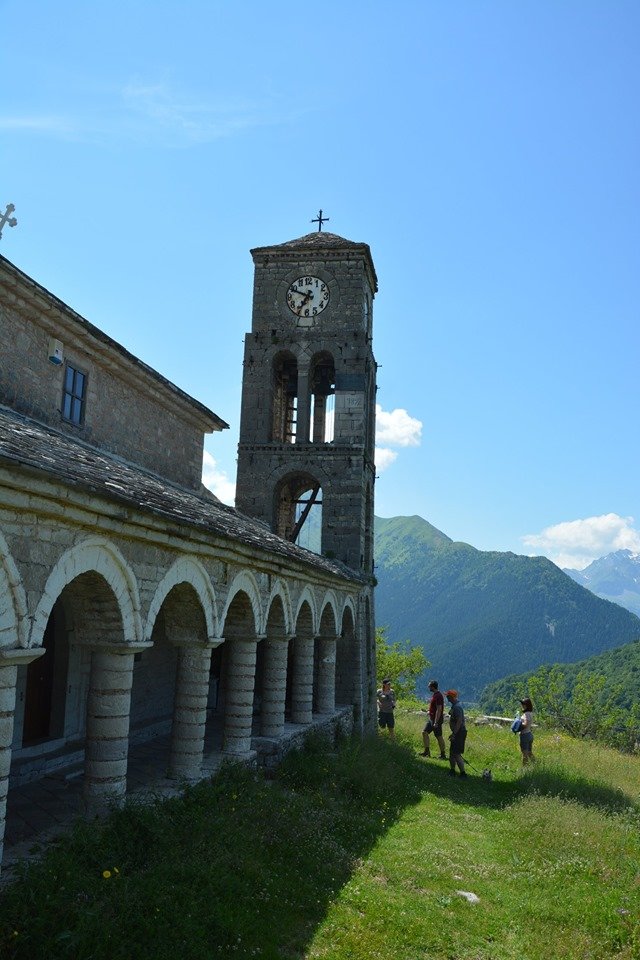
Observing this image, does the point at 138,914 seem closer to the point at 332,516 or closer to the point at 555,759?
the point at 555,759

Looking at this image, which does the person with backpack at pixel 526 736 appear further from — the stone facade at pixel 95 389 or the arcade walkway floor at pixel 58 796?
the stone facade at pixel 95 389

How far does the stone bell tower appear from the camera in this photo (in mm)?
21078

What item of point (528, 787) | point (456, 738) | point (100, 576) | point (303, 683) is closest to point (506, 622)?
point (456, 738)

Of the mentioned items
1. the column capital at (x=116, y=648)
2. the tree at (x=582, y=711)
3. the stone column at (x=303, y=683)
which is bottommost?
the tree at (x=582, y=711)

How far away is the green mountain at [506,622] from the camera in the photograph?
152 metres

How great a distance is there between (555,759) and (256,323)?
13.6 metres

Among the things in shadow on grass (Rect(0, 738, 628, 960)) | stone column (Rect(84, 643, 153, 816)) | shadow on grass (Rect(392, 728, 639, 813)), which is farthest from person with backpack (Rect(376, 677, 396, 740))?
stone column (Rect(84, 643, 153, 816))

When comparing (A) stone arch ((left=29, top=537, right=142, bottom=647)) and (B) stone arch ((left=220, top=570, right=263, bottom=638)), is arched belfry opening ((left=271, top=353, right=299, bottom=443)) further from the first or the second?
(A) stone arch ((left=29, top=537, right=142, bottom=647))

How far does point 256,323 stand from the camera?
72.4 feet

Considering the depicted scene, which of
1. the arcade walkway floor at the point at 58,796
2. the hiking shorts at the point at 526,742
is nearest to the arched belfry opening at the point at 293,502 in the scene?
the hiking shorts at the point at 526,742

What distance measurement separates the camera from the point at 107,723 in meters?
7.81

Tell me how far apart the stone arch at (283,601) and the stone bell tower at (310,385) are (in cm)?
727

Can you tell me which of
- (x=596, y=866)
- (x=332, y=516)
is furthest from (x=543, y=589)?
(x=596, y=866)

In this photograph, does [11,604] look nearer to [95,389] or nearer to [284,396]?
[95,389]
